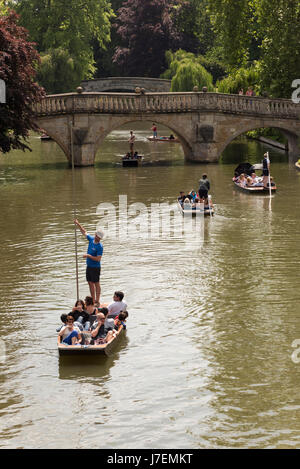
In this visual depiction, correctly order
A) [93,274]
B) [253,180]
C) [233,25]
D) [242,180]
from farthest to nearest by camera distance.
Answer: [233,25], [242,180], [253,180], [93,274]

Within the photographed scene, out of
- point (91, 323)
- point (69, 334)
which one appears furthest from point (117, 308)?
point (69, 334)

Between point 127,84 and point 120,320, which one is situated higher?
point 127,84

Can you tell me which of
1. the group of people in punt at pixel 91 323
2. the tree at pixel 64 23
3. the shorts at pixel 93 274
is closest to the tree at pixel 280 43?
the tree at pixel 64 23

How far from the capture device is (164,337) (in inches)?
605

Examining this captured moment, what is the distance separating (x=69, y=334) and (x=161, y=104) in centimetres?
2839

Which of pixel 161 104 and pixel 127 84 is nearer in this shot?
pixel 161 104

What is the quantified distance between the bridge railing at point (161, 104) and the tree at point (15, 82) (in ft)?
13.0

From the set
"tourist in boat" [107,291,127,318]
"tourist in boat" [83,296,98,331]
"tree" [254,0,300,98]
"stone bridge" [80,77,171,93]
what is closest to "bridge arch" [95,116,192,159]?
"tree" [254,0,300,98]

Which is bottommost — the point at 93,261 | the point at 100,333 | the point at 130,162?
the point at 100,333

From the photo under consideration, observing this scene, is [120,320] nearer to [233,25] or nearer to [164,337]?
[164,337]

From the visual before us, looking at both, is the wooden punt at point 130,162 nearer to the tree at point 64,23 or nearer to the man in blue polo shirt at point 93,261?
the man in blue polo shirt at point 93,261

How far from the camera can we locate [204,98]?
1638 inches

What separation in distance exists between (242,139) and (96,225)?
34.8 m

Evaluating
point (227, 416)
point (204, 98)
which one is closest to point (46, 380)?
point (227, 416)
